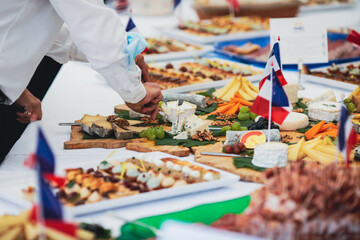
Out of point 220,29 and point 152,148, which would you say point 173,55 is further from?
point 152,148

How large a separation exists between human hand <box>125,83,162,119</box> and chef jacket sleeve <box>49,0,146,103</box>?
141 mm

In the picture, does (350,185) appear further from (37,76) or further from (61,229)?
(37,76)

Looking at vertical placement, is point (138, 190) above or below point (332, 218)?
below

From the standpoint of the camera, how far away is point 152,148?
2359 millimetres

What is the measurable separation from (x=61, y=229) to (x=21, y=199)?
560 millimetres

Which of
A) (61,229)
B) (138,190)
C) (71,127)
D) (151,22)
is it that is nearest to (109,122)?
(71,127)

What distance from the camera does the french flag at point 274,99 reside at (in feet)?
6.61

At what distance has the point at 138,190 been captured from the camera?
1.81m

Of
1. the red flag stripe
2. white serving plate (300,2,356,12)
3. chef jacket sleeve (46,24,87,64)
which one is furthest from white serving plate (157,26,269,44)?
the red flag stripe

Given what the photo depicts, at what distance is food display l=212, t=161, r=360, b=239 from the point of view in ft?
4.14

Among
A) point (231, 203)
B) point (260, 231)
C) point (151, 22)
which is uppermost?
point (151, 22)

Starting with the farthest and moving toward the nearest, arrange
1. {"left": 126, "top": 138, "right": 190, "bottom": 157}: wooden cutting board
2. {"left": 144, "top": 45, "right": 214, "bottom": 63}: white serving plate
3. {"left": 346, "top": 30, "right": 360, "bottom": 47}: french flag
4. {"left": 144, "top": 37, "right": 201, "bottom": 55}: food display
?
{"left": 144, "top": 37, "right": 201, "bottom": 55}: food display
{"left": 144, "top": 45, "right": 214, "bottom": 63}: white serving plate
{"left": 346, "top": 30, "right": 360, "bottom": 47}: french flag
{"left": 126, "top": 138, "right": 190, "bottom": 157}: wooden cutting board

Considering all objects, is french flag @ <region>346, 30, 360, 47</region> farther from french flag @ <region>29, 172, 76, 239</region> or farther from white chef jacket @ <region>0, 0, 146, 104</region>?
french flag @ <region>29, 172, 76, 239</region>

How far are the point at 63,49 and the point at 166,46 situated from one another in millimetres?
1937
